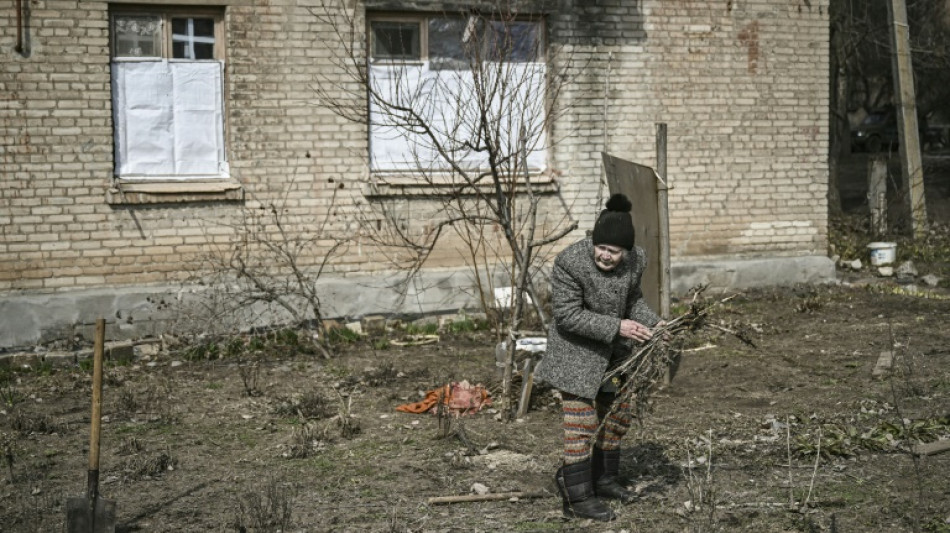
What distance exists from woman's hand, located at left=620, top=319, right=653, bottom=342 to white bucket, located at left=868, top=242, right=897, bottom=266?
9332 millimetres

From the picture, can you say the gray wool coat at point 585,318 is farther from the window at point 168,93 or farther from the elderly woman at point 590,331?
the window at point 168,93

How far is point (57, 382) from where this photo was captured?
28.4 ft

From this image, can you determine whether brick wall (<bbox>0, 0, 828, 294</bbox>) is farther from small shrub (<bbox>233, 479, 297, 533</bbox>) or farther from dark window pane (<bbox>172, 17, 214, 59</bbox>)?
small shrub (<bbox>233, 479, 297, 533</bbox>)

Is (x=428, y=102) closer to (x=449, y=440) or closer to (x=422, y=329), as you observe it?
(x=422, y=329)

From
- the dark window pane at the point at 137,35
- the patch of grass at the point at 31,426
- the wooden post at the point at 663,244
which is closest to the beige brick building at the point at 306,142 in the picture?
the dark window pane at the point at 137,35

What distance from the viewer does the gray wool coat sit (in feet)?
16.7

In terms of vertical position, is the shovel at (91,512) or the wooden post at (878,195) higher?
the wooden post at (878,195)

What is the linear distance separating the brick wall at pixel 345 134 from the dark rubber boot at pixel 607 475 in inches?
153

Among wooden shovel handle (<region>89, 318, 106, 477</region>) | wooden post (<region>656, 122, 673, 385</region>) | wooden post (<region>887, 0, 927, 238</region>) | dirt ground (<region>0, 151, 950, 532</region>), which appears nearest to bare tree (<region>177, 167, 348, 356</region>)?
dirt ground (<region>0, 151, 950, 532</region>)

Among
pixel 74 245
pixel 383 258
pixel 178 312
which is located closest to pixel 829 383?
pixel 383 258

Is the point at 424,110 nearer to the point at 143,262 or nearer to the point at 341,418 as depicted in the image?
the point at 143,262

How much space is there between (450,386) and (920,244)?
30.9ft

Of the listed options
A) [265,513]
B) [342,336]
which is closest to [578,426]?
[265,513]

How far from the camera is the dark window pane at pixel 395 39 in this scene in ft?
34.3
